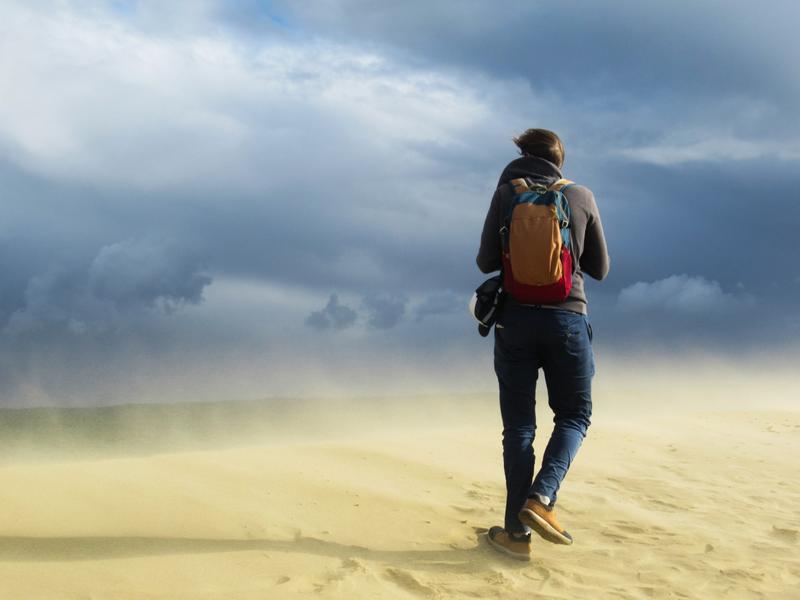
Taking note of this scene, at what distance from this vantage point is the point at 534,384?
4891 millimetres

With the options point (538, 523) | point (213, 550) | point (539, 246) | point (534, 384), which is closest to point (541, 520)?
Answer: point (538, 523)

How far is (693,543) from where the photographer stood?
562cm

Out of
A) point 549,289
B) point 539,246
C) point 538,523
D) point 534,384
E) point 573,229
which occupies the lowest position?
point 538,523

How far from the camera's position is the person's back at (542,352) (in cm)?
466

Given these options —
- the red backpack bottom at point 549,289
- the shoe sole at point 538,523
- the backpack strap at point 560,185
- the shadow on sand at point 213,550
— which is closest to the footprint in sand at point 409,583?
the shadow on sand at point 213,550

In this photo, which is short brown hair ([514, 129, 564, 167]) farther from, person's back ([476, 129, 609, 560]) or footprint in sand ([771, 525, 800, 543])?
footprint in sand ([771, 525, 800, 543])

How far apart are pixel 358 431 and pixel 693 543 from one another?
7766 millimetres

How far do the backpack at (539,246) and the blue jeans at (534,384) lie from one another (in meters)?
0.12

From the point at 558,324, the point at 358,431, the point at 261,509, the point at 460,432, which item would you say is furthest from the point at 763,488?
the point at 358,431

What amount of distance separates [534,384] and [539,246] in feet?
2.94

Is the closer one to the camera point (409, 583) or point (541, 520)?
point (409, 583)

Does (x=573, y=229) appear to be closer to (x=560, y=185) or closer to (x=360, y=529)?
(x=560, y=185)

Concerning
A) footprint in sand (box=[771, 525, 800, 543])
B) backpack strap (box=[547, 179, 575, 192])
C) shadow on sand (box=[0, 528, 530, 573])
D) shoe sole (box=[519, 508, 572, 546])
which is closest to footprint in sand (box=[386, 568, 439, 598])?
shadow on sand (box=[0, 528, 530, 573])

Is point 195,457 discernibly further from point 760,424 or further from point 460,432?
point 760,424
